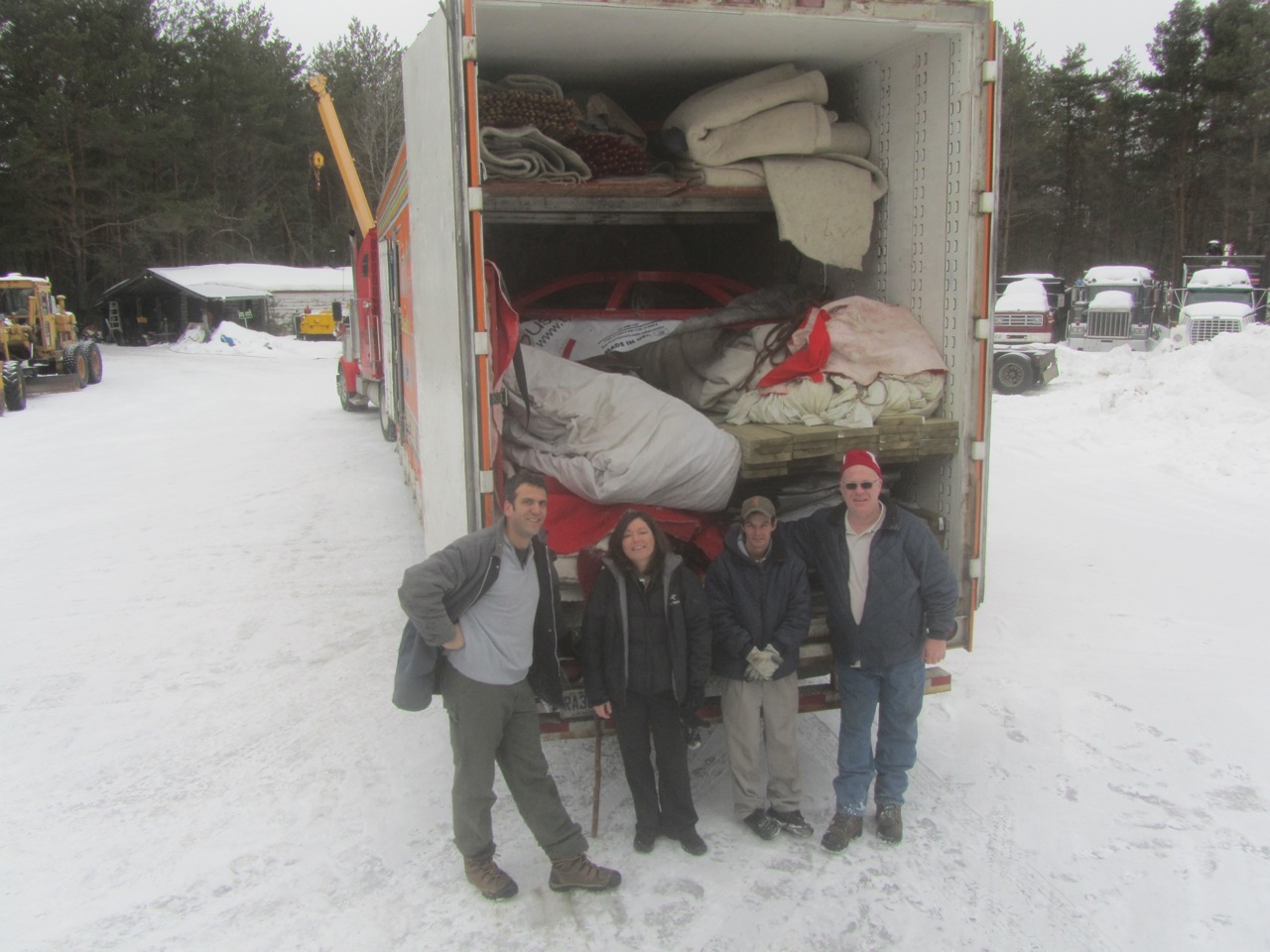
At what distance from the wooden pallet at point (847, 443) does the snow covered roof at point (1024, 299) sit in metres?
16.3

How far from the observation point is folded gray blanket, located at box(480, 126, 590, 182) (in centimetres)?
489

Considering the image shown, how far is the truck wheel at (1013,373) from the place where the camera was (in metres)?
17.2

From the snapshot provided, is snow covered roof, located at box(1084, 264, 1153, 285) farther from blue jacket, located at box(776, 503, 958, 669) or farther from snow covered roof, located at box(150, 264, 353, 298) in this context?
snow covered roof, located at box(150, 264, 353, 298)

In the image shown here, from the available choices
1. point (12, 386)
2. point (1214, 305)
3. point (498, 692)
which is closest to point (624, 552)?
point (498, 692)

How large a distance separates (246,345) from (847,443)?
32.9 meters

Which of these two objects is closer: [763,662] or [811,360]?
[763,662]

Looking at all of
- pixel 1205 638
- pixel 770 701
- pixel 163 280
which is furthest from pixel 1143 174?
pixel 770 701

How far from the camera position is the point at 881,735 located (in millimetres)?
4094

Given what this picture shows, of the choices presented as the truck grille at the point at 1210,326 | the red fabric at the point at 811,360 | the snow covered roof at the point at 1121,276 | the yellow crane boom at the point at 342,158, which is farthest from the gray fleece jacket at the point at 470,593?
the snow covered roof at the point at 1121,276

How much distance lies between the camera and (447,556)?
3.56 meters

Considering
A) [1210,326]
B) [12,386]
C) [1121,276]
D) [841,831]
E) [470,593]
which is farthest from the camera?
[1121,276]

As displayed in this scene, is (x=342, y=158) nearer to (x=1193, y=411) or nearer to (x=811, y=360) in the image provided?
(x=1193, y=411)

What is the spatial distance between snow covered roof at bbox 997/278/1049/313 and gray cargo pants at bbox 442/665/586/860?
1788 centimetres

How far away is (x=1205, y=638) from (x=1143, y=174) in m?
40.7
